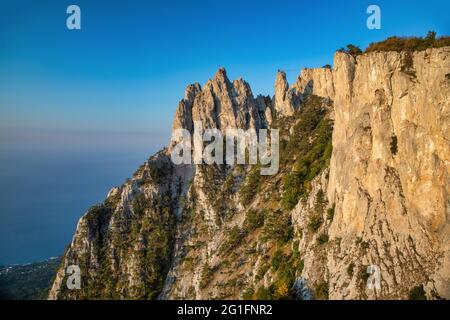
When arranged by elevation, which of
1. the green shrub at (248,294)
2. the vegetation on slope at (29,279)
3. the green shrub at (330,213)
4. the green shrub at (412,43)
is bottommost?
the vegetation on slope at (29,279)

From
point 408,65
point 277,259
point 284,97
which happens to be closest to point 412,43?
point 408,65

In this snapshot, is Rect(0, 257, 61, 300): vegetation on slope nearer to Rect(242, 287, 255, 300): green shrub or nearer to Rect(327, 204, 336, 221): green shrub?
Rect(242, 287, 255, 300): green shrub

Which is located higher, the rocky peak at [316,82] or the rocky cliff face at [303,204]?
the rocky peak at [316,82]

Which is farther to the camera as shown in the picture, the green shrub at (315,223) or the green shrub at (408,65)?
the green shrub at (315,223)

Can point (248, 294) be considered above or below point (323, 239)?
below

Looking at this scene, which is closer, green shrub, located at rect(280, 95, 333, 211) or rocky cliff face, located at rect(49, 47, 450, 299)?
rocky cliff face, located at rect(49, 47, 450, 299)

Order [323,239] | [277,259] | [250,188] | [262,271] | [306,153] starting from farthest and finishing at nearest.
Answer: [250,188]
[306,153]
[262,271]
[277,259]
[323,239]

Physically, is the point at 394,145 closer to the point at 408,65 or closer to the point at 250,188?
the point at 408,65

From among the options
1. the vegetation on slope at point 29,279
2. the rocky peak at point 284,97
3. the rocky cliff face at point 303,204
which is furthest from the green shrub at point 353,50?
the vegetation on slope at point 29,279

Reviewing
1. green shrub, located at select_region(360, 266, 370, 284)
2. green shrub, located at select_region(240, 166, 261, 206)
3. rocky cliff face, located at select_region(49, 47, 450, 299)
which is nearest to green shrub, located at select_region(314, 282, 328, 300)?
rocky cliff face, located at select_region(49, 47, 450, 299)

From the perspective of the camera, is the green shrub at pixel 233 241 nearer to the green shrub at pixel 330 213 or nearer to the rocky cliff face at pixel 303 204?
the rocky cliff face at pixel 303 204
